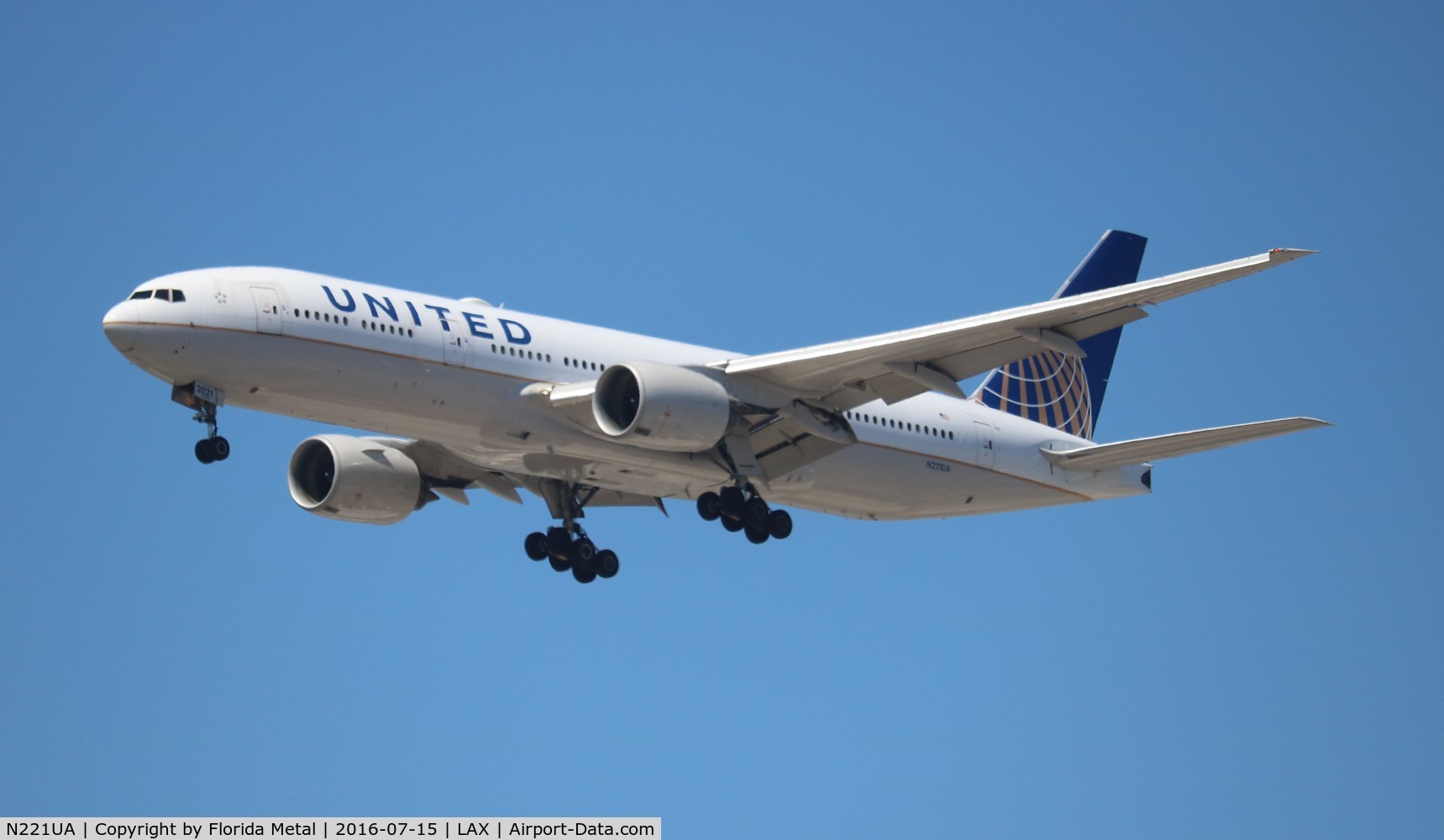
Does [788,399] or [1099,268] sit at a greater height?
[1099,268]

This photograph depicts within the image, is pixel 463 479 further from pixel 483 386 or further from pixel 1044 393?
Answer: pixel 1044 393

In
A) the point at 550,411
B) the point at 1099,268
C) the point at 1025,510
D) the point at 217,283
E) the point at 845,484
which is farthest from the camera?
the point at 1099,268

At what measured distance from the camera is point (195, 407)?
3291 cm

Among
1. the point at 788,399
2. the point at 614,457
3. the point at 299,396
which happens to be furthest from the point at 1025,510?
the point at 299,396

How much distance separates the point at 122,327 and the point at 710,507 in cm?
1223

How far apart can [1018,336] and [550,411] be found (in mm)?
8679

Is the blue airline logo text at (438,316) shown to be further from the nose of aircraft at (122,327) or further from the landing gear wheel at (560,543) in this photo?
the landing gear wheel at (560,543)

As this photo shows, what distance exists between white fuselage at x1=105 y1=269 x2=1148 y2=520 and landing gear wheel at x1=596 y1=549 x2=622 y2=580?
2.19 meters

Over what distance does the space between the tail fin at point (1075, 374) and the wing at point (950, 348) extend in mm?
6484

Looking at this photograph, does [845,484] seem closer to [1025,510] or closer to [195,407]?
[1025,510]

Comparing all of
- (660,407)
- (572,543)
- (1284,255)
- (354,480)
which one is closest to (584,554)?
(572,543)

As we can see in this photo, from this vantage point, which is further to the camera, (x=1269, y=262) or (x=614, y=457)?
(x=614, y=457)

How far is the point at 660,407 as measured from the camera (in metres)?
34.6

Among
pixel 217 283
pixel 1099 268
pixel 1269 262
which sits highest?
pixel 1099 268
